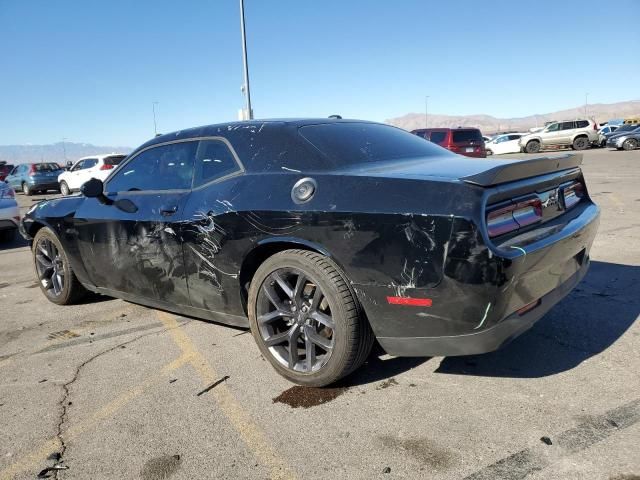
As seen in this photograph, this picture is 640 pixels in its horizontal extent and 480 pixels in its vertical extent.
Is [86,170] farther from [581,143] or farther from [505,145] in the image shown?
[581,143]

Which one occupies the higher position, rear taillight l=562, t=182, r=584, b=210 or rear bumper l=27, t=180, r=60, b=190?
rear bumper l=27, t=180, r=60, b=190

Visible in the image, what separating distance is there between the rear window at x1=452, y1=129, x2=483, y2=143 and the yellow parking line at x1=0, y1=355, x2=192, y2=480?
613 inches

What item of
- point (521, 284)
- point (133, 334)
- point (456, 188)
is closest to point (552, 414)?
point (521, 284)

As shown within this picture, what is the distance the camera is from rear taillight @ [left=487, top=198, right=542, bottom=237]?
2.46 meters

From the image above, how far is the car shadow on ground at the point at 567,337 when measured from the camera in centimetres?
312

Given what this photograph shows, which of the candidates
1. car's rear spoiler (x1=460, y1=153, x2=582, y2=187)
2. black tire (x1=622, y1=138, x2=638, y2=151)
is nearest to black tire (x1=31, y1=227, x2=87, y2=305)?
car's rear spoiler (x1=460, y1=153, x2=582, y2=187)

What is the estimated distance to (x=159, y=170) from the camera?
A: 3.95 m

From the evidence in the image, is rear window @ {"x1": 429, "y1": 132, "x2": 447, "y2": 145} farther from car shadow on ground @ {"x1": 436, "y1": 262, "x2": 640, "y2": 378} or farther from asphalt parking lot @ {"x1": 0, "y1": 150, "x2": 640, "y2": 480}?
asphalt parking lot @ {"x1": 0, "y1": 150, "x2": 640, "y2": 480}

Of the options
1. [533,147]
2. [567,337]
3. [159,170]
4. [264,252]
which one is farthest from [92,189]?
[533,147]

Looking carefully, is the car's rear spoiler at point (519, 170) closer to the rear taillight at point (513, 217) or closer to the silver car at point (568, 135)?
the rear taillight at point (513, 217)

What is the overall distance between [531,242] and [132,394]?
95.4 inches

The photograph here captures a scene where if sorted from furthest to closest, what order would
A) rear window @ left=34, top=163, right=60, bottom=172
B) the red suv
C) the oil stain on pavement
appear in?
rear window @ left=34, top=163, right=60, bottom=172
the red suv
the oil stain on pavement

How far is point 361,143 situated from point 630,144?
2735cm

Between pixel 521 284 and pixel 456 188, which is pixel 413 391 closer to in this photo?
pixel 521 284
